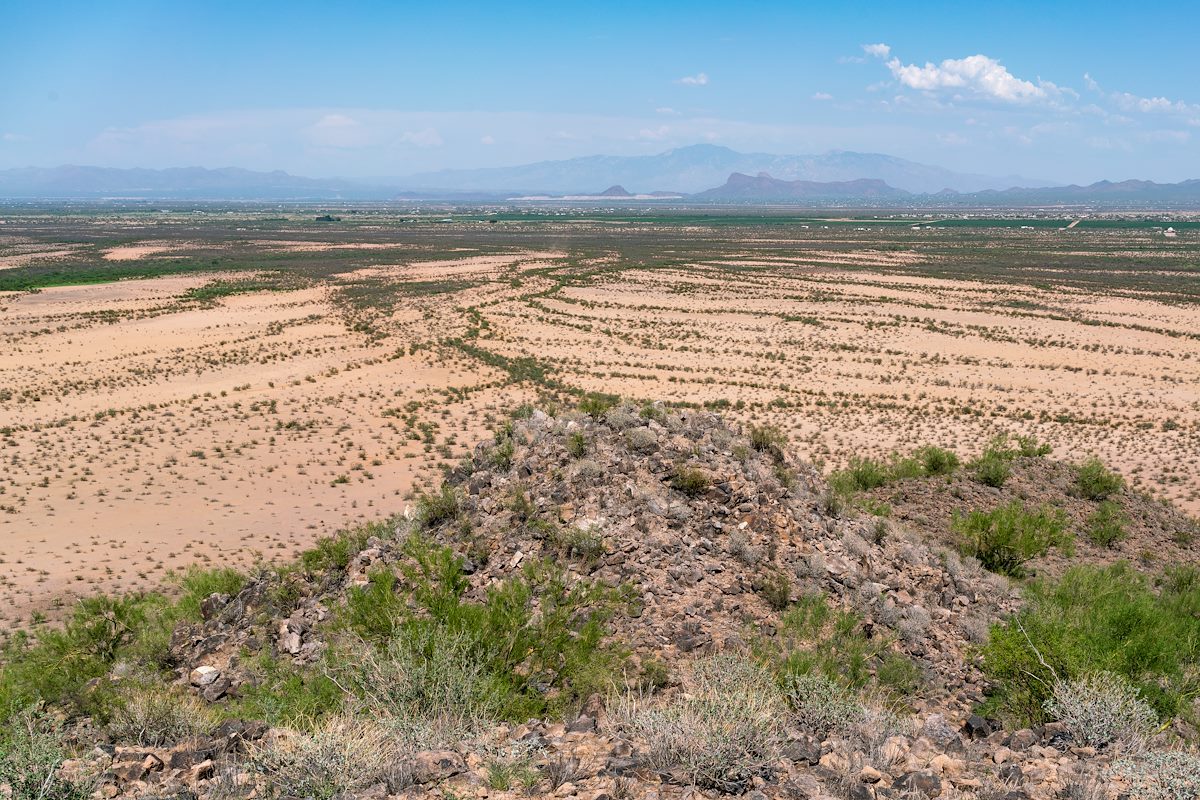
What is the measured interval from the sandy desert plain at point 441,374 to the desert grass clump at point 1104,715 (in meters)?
13.6

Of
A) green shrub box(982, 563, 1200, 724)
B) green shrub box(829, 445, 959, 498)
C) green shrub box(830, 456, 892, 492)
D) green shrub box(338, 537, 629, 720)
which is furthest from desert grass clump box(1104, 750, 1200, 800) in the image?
green shrub box(830, 456, 892, 492)

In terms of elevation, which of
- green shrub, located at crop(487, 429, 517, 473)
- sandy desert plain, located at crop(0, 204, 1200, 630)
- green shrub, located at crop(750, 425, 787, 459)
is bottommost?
sandy desert plain, located at crop(0, 204, 1200, 630)

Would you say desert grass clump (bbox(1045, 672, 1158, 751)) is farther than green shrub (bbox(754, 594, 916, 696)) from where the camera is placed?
No

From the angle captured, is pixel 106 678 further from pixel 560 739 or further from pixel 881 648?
pixel 881 648

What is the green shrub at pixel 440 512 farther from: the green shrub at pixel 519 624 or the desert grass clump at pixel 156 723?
the desert grass clump at pixel 156 723

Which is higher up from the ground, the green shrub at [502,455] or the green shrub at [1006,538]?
the green shrub at [502,455]

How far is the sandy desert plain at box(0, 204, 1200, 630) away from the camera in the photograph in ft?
60.3

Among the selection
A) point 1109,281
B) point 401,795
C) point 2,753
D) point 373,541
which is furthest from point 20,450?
point 1109,281

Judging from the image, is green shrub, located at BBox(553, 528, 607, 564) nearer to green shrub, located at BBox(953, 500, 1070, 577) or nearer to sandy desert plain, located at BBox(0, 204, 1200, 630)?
green shrub, located at BBox(953, 500, 1070, 577)

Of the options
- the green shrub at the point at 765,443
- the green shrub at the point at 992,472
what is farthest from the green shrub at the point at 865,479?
the green shrub at the point at 765,443

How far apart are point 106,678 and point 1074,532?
48.4ft

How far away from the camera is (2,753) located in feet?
17.5

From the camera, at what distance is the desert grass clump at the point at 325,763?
5.14 m

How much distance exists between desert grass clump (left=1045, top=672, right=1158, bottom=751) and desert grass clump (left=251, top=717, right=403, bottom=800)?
17.0 ft
